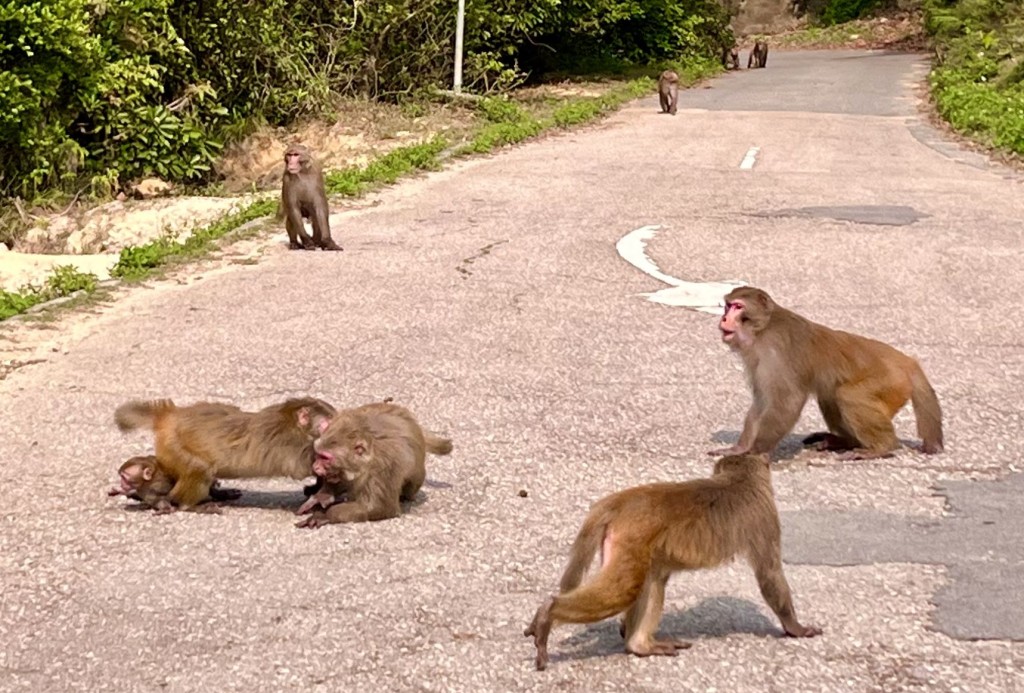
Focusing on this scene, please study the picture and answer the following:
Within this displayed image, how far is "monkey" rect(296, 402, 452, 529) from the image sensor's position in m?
6.05

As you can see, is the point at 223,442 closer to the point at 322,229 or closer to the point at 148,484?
the point at 148,484

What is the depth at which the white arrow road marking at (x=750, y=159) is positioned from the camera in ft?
61.0

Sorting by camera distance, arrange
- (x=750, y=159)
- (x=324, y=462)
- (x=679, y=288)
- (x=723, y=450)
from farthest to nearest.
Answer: (x=750, y=159) → (x=679, y=288) → (x=723, y=450) → (x=324, y=462)

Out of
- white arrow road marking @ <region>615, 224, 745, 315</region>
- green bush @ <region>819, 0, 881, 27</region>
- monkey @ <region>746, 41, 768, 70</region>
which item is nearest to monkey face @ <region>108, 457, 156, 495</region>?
white arrow road marking @ <region>615, 224, 745, 315</region>

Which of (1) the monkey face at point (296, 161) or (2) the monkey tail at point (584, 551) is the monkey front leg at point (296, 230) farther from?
(2) the monkey tail at point (584, 551)

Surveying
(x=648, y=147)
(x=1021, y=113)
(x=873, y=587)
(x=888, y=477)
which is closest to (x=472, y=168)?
(x=648, y=147)

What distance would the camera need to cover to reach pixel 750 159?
1945 cm

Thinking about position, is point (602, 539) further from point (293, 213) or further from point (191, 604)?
point (293, 213)

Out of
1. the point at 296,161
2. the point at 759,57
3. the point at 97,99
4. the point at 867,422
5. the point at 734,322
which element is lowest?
the point at 759,57

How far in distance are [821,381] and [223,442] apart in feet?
8.59

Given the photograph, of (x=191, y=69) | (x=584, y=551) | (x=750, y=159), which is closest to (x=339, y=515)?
(x=584, y=551)

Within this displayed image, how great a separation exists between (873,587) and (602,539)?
1.30m

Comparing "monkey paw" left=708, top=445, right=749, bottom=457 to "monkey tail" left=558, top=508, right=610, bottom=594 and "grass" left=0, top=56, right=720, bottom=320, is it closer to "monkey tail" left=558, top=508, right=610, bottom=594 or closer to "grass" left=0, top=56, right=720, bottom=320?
"monkey tail" left=558, top=508, right=610, bottom=594

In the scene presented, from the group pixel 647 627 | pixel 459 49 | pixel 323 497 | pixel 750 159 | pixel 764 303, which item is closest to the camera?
pixel 647 627
